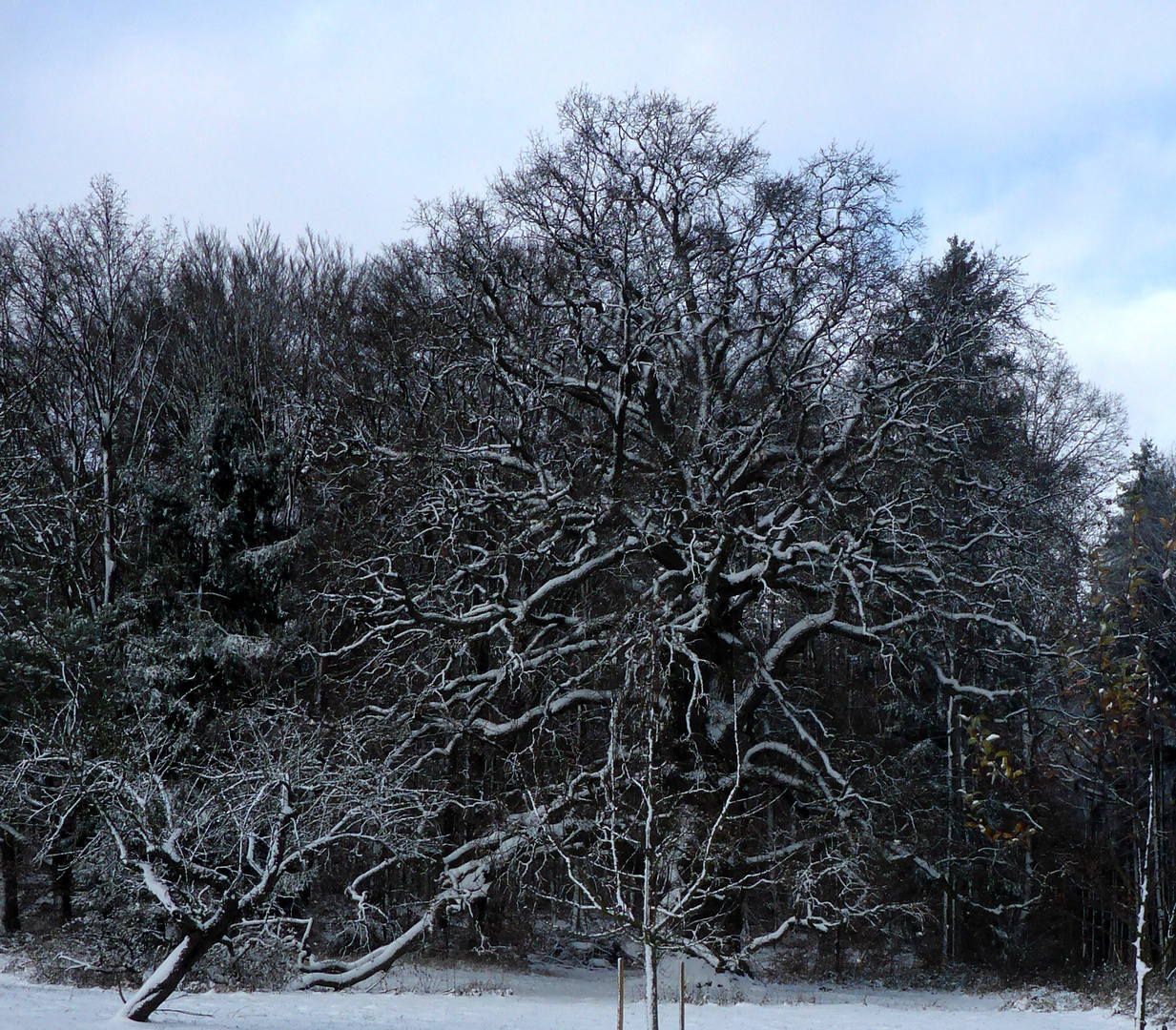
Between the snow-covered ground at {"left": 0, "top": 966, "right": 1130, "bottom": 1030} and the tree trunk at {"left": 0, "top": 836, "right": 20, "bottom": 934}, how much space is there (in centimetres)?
617

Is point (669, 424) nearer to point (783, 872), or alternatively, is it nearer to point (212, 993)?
point (783, 872)

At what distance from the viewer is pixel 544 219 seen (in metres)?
18.7

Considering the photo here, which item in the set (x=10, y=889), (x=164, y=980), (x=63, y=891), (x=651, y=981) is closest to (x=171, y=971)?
(x=164, y=980)

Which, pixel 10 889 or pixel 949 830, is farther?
pixel 949 830

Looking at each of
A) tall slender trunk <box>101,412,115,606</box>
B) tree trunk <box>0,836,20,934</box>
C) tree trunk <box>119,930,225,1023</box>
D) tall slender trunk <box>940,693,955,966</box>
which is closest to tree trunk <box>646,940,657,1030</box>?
tree trunk <box>119,930,225,1023</box>

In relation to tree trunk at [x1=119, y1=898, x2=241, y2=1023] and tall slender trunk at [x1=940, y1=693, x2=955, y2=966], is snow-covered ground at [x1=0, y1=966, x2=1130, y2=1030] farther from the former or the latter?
tall slender trunk at [x1=940, y1=693, x2=955, y2=966]

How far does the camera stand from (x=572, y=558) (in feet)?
59.8

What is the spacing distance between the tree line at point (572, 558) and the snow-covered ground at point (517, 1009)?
1.07m

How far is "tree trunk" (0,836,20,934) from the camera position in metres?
21.3

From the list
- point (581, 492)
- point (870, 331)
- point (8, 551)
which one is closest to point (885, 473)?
point (870, 331)

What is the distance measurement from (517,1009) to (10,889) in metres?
12.4

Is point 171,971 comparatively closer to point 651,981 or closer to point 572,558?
point 651,981

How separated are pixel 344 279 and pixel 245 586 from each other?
27.1ft

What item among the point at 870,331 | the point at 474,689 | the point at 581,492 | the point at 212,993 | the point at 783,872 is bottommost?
the point at 212,993
